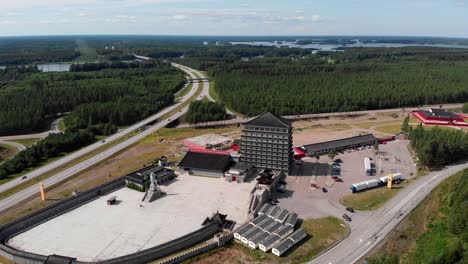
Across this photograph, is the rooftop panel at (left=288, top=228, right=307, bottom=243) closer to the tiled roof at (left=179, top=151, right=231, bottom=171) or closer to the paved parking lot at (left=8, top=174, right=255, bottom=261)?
the paved parking lot at (left=8, top=174, right=255, bottom=261)

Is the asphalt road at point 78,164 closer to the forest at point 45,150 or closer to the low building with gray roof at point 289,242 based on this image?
the forest at point 45,150

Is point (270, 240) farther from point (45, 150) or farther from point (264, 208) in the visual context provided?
point (45, 150)

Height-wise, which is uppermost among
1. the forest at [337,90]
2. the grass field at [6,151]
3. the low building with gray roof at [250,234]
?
the forest at [337,90]

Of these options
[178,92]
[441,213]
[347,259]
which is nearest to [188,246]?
[347,259]

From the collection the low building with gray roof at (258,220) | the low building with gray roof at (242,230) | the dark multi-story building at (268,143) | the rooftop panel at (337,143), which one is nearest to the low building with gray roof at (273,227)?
the low building with gray roof at (258,220)

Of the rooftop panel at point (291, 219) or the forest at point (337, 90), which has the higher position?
the forest at point (337, 90)

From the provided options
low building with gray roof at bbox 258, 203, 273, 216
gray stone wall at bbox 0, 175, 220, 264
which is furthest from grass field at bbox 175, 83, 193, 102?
low building with gray roof at bbox 258, 203, 273, 216
